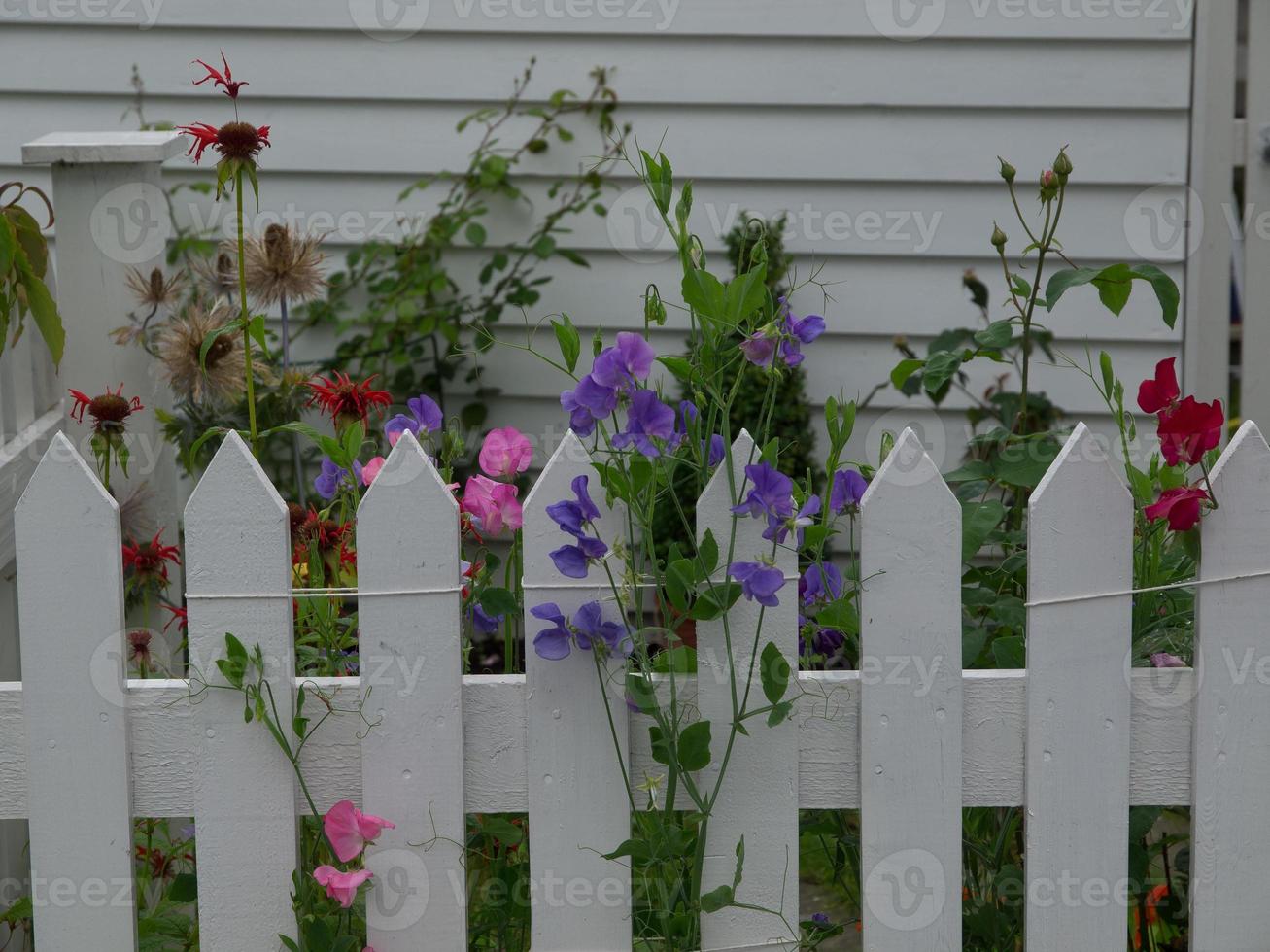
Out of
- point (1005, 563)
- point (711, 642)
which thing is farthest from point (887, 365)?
point (711, 642)

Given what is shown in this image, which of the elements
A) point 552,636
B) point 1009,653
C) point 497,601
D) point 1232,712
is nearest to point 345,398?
point 497,601

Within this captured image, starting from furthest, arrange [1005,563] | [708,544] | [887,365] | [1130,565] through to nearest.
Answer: [887,365]
[1005,563]
[1130,565]
[708,544]

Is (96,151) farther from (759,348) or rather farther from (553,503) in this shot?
(759,348)

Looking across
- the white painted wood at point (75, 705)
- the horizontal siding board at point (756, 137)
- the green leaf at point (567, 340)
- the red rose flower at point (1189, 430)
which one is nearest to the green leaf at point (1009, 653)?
the red rose flower at point (1189, 430)

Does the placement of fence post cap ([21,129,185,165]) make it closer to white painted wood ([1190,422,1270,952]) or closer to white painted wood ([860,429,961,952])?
white painted wood ([860,429,961,952])

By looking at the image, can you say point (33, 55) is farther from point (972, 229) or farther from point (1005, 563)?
point (1005, 563)

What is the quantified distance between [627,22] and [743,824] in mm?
2852

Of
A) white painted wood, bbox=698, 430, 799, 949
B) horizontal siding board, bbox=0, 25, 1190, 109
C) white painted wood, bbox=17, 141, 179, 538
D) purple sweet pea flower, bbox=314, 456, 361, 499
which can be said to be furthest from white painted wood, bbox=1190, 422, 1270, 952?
horizontal siding board, bbox=0, 25, 1190, 109

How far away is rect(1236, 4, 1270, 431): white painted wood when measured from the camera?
12.5ft

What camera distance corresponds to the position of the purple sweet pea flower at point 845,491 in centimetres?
168

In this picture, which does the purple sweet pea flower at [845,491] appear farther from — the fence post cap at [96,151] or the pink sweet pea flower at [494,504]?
the fence post cap at [96,151]

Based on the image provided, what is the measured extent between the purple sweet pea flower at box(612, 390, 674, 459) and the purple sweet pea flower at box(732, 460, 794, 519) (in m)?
0.09

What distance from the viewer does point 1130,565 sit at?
1.62 metres

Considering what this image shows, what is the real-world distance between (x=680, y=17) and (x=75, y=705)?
289cm
